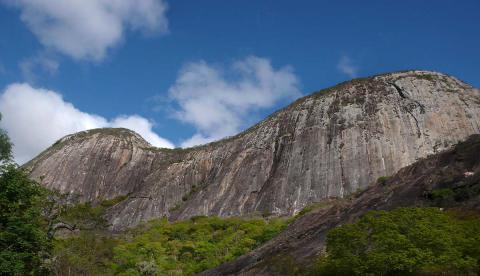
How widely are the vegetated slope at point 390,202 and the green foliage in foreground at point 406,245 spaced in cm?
387

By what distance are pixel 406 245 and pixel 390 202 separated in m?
11.2

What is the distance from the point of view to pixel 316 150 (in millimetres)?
75250

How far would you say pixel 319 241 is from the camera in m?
31.0

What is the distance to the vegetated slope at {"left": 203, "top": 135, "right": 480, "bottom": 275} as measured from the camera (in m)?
28.0

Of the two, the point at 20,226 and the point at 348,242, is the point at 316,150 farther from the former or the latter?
the point at 20,226

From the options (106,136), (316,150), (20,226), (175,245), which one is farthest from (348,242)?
(106,136)

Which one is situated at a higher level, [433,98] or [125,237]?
[433,98]

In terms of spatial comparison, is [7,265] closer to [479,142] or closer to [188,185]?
[479,142]

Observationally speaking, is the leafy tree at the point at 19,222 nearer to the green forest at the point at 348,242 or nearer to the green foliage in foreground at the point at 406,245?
the green forest at the point at 348,242

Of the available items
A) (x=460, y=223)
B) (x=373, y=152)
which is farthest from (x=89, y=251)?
(x=373, y=152)

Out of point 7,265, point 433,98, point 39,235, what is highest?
point 433,98

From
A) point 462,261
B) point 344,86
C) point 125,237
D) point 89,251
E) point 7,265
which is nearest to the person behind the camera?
point 462,261

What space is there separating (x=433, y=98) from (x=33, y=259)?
66.3 meters

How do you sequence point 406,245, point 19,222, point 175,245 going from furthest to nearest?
point 175,245 < point 19,222 < point 406,245
